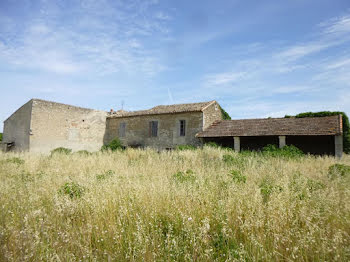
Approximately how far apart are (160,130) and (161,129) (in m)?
0.14

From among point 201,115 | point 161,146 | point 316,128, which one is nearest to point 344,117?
point 316,128

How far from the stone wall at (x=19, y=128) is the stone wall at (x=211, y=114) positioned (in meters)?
13.9

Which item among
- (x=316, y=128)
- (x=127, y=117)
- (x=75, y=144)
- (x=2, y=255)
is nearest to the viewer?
(x=2, y=255)

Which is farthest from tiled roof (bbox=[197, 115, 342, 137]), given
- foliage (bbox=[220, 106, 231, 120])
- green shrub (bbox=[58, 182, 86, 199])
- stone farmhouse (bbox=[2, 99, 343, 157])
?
green shrub (bbox=[58, 182, 86, 199])

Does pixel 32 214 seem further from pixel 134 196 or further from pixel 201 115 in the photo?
pixel 201 115

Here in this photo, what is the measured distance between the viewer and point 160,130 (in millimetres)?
18609

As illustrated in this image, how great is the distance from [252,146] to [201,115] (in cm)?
485

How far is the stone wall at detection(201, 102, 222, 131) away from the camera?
17.1 metres

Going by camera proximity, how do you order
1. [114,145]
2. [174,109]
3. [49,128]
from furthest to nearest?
[114,145] → [174,109] → [49,128]

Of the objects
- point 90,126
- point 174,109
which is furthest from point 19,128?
point 174,109

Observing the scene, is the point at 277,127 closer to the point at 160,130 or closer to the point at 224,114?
the point at 224,114

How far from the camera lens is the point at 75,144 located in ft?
60.1

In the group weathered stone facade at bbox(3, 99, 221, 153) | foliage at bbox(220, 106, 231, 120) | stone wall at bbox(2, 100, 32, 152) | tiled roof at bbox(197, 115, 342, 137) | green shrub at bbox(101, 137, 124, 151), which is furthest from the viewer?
foliage at bbox(220, 106, 231, 120)

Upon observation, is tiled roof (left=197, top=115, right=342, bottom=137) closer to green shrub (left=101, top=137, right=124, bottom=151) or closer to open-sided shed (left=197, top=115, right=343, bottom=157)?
open-sided shed (left=197, top=115, right=343, bottom=157)
